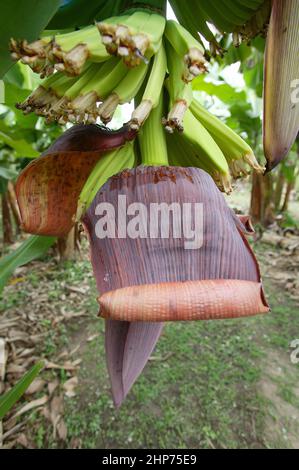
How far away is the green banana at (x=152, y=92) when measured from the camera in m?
0.24

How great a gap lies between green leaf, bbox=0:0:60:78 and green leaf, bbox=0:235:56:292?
30 cm

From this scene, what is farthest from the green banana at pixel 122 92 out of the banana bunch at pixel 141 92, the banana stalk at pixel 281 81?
the banana stalk at pixel 281 81

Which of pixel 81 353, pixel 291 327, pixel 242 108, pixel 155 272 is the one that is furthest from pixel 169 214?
pixel 242 108

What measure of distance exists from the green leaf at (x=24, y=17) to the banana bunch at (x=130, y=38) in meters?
0.06

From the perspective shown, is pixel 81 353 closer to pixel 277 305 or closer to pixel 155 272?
pixel 277 305

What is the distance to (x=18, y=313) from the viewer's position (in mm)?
1748

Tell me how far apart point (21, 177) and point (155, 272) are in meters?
0.16

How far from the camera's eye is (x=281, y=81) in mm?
259

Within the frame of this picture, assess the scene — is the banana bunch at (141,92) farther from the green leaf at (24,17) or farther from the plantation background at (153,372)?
the plantation background at (153,372)
